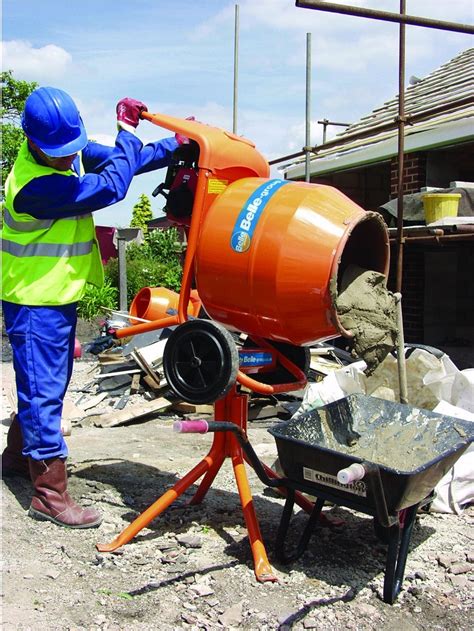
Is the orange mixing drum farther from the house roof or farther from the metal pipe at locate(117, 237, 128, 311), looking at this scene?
the metal pipe at locate(117, 237, 128, 311)

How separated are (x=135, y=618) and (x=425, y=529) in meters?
1.81

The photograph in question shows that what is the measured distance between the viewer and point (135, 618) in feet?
9.28

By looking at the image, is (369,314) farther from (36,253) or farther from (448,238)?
(448,238)

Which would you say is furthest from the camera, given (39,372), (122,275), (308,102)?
(122,275)

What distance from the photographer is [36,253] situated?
11.6ft

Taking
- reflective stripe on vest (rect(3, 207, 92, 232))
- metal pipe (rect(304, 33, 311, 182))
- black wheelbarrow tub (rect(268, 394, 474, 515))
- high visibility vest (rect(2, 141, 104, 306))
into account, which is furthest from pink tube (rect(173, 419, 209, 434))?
metal pipe (rect(304, 33, 311, 182))

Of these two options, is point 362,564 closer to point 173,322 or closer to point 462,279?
point 173,322

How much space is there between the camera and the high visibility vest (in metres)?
3.49

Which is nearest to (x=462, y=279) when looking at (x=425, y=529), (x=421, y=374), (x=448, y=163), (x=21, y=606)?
(x=448, y=163)

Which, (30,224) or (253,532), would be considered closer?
(253,532)

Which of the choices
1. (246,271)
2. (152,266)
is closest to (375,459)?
(246,271)

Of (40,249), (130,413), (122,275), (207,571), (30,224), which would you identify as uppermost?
(122,275)

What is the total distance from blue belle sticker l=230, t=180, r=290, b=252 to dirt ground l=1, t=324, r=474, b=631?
1542mm

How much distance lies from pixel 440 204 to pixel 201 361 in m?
4.95
